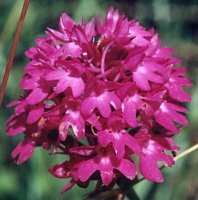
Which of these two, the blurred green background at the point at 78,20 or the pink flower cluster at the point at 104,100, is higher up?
the pink flower cluster at the point at 104,100

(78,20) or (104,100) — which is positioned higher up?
(104,100)

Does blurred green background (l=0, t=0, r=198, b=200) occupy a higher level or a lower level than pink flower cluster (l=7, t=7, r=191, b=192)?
lower

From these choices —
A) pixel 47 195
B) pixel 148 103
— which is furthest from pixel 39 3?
pixel 148 103

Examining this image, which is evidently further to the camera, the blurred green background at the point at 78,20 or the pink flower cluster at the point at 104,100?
the blurred green background at the point at 78,20

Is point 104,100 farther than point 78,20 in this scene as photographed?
No
